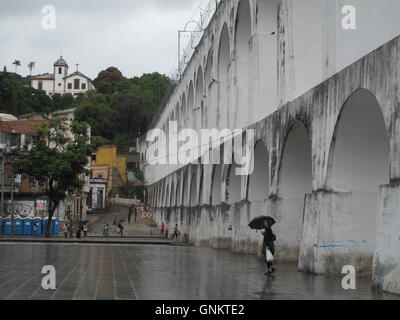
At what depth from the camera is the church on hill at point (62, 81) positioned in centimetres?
12900

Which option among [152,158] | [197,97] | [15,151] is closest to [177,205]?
[197,97]

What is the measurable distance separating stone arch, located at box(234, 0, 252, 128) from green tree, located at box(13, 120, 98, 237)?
14.7 meters

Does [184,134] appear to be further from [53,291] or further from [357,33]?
[53,291]

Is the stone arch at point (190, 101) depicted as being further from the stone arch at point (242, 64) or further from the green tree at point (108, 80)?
the green tree at point (108, 80)

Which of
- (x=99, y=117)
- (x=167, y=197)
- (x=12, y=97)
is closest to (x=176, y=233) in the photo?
(x=167, y=197)

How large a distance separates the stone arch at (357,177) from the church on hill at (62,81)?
11630cm

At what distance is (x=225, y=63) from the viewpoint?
29672 mm

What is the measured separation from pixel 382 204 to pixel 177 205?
3262cm

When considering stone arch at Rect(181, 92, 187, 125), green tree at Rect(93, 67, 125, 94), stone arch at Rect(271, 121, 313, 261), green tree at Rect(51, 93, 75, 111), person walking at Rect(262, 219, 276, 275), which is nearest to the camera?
person walking at Rect(262, 219, 276, 275)

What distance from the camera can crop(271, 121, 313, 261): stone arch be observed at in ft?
58.9

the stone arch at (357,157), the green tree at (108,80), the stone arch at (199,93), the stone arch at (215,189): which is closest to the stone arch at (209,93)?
the stone arch at (199,93)

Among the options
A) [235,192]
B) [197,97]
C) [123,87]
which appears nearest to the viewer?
[235,192]

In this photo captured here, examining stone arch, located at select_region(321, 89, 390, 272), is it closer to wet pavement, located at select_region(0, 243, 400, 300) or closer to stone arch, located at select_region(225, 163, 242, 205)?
wet pavement, located at select_region(0, 243, 400, 300)

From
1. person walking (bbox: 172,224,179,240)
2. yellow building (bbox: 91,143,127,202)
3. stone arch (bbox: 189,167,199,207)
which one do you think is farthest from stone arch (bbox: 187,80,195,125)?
yellow building (bbox: 91,143,127,202)
